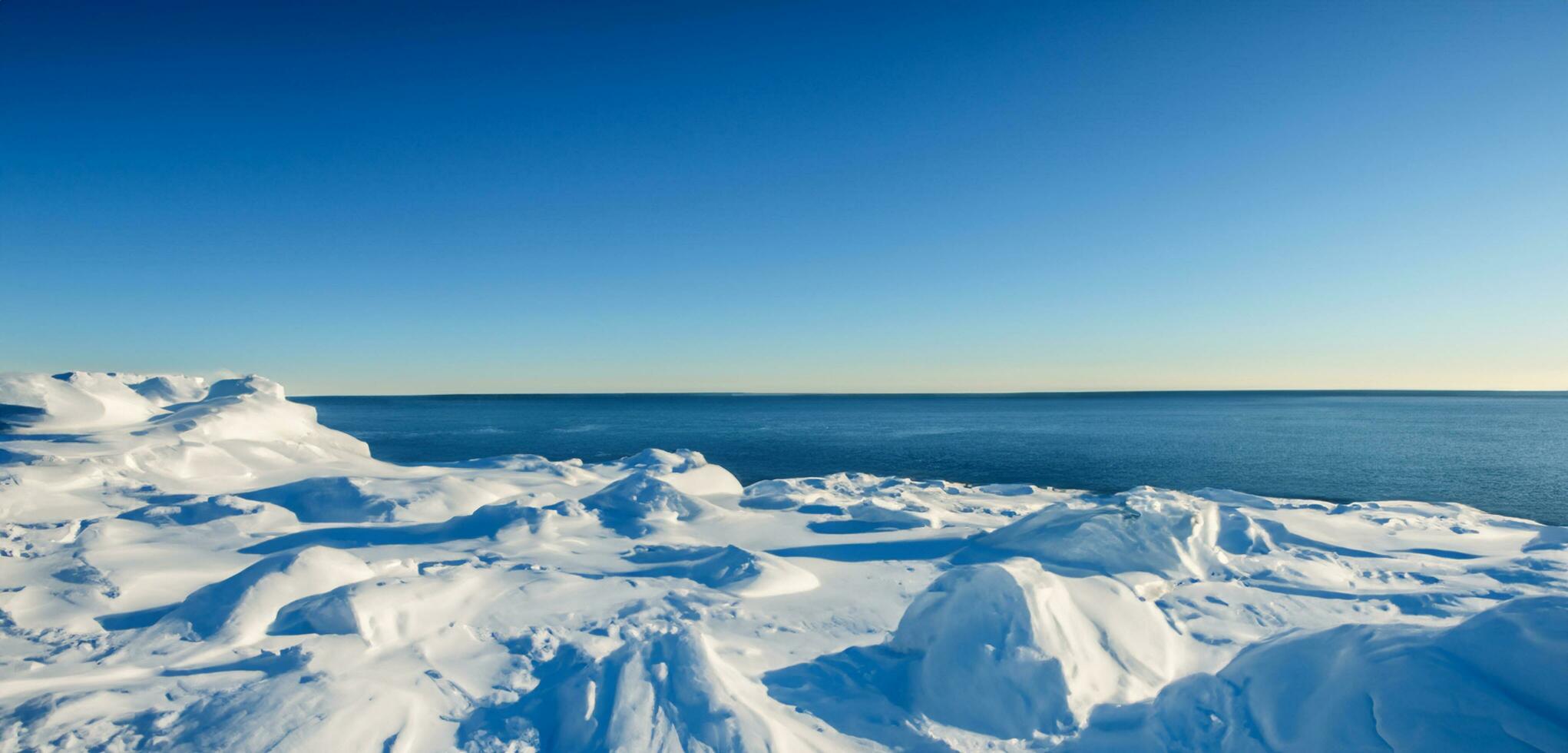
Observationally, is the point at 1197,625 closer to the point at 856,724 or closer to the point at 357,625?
the point at 856,724

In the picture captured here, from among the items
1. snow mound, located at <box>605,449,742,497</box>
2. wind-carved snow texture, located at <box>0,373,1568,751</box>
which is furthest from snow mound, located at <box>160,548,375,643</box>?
snow mound, located at <box>605,449,742,497</box>

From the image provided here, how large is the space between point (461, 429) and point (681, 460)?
185 feet

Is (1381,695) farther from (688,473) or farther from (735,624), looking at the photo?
(688,473)

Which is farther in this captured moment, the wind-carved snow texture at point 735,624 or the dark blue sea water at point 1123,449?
the dark blue sea water at point 1123,449

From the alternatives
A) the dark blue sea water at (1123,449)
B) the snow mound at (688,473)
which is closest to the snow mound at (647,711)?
the snow mound at (688,473)

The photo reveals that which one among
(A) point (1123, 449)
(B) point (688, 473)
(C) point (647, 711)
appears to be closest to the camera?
(C) point (647, 711)

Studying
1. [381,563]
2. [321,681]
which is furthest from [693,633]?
[381,563]

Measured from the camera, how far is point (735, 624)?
27.5 ft

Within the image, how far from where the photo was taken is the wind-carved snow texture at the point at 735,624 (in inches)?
204

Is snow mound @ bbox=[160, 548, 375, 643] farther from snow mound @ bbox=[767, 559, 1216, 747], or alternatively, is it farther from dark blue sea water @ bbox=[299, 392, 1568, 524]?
dark blue sea water @ bbox=[299, 392, 1568, 524]

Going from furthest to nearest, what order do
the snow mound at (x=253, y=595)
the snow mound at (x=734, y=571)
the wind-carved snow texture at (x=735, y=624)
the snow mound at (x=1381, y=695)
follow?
the snow mound at (x=734, y=571)
the snow mound at (x=253, y=595)
the wind-carved snow texture at (x=735, y=624)
the snow mound at (x=1381, y=695)

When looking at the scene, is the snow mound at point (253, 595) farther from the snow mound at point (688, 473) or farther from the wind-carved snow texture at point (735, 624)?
the snow mound at point (688, 473)

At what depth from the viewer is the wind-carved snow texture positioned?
5.19 meters

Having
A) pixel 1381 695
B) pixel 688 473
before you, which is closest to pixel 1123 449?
pixel 688 473
